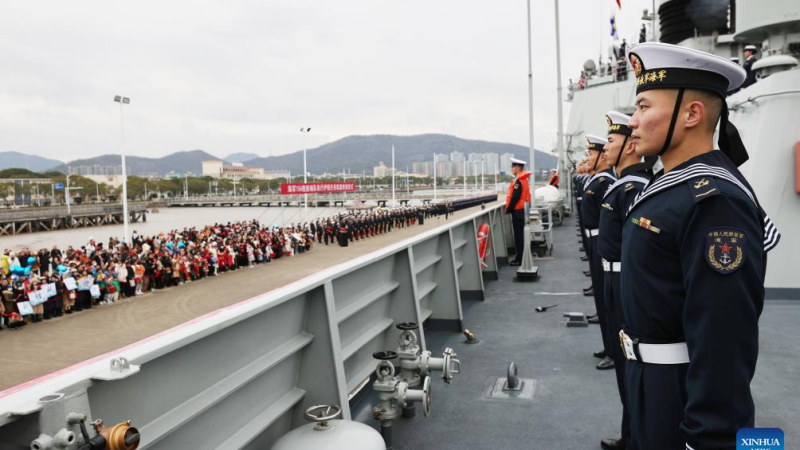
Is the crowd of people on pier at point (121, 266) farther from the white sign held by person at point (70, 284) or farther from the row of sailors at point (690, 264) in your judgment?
the row of sailors at point (690, 264)

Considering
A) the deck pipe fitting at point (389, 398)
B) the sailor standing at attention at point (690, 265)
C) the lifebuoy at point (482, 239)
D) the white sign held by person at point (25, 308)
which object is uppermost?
the sailor standing at attention at point (690, 265)

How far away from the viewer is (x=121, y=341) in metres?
11.1

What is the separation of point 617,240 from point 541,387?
1383mm

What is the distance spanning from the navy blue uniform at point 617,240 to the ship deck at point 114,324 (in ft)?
17.2

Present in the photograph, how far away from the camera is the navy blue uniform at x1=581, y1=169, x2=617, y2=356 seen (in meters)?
4.62

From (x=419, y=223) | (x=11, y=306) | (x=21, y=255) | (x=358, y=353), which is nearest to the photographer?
(x=358, y=353)

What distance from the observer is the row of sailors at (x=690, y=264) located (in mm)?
1477

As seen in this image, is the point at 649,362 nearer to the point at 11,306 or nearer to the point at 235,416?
the point at 235,416

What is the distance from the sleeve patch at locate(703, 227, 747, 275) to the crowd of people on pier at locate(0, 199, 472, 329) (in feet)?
48.1

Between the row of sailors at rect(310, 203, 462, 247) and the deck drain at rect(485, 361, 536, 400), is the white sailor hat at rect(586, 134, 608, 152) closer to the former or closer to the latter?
the deck drain at rect(485, 361, 536, 400)

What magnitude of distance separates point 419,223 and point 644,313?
39.0m

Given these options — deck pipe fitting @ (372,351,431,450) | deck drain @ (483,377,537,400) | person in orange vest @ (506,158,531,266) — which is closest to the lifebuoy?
person in orange vest @ (506,158,531,266)

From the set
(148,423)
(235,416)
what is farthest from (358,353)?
(148,423)

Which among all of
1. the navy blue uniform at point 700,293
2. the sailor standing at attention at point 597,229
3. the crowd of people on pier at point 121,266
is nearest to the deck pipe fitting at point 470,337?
the sailor standing at attention at point 597,229
